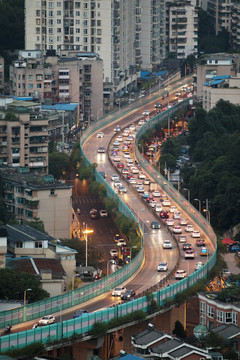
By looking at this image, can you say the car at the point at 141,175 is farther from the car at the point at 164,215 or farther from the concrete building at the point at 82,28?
the concrete building at the point at 82,28

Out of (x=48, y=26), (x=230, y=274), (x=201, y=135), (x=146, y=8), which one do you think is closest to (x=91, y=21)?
(x=48, y=26)

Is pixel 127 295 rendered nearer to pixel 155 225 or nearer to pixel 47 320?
pixel 47 320

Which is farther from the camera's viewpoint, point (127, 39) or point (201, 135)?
point (127, 39)

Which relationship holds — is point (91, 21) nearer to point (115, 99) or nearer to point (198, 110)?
point (115, 99)

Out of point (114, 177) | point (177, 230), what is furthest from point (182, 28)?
point (177, 230)

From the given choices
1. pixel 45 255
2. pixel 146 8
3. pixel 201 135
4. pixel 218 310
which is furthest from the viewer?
pixel 146 8

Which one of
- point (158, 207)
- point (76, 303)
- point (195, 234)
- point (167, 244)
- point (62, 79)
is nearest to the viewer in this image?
point (76, 303)

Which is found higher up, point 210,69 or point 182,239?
point 210,69
